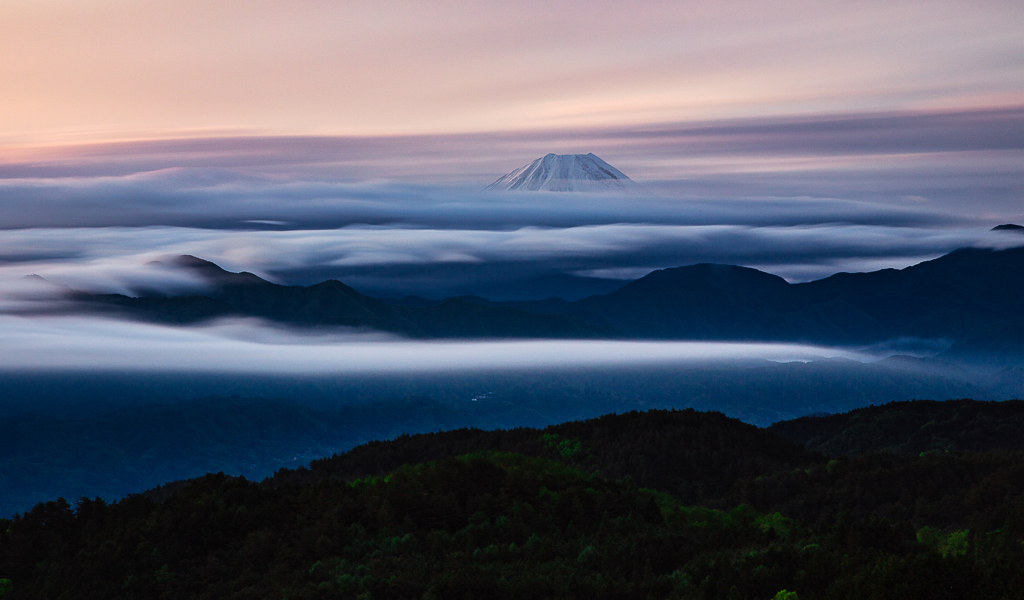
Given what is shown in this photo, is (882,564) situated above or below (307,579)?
above

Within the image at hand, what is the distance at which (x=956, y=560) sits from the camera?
73.0m

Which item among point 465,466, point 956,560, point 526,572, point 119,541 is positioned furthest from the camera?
point 465,466

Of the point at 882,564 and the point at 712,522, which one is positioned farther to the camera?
the point at 712,522

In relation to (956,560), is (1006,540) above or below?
below

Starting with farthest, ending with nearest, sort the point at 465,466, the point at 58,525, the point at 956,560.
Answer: the point at 465,466
the point at 58,525
the point at 956,560

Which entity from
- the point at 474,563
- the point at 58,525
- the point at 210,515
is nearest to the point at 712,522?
the point at 474,563

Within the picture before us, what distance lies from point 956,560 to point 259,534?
2677 inches

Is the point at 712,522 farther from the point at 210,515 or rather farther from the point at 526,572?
the point at 210,515

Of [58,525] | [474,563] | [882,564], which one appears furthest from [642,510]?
[58,525]

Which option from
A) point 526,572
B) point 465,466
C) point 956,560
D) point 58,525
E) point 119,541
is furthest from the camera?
point 465,466

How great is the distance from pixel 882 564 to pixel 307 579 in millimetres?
52034

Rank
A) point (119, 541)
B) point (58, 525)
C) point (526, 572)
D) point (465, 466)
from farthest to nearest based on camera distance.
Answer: point (465, 466) < point (58, 525) < point (119, 541) < point (526, 572)

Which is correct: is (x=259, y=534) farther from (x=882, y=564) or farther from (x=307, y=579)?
(x=882, y=564)

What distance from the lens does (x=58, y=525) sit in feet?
380
